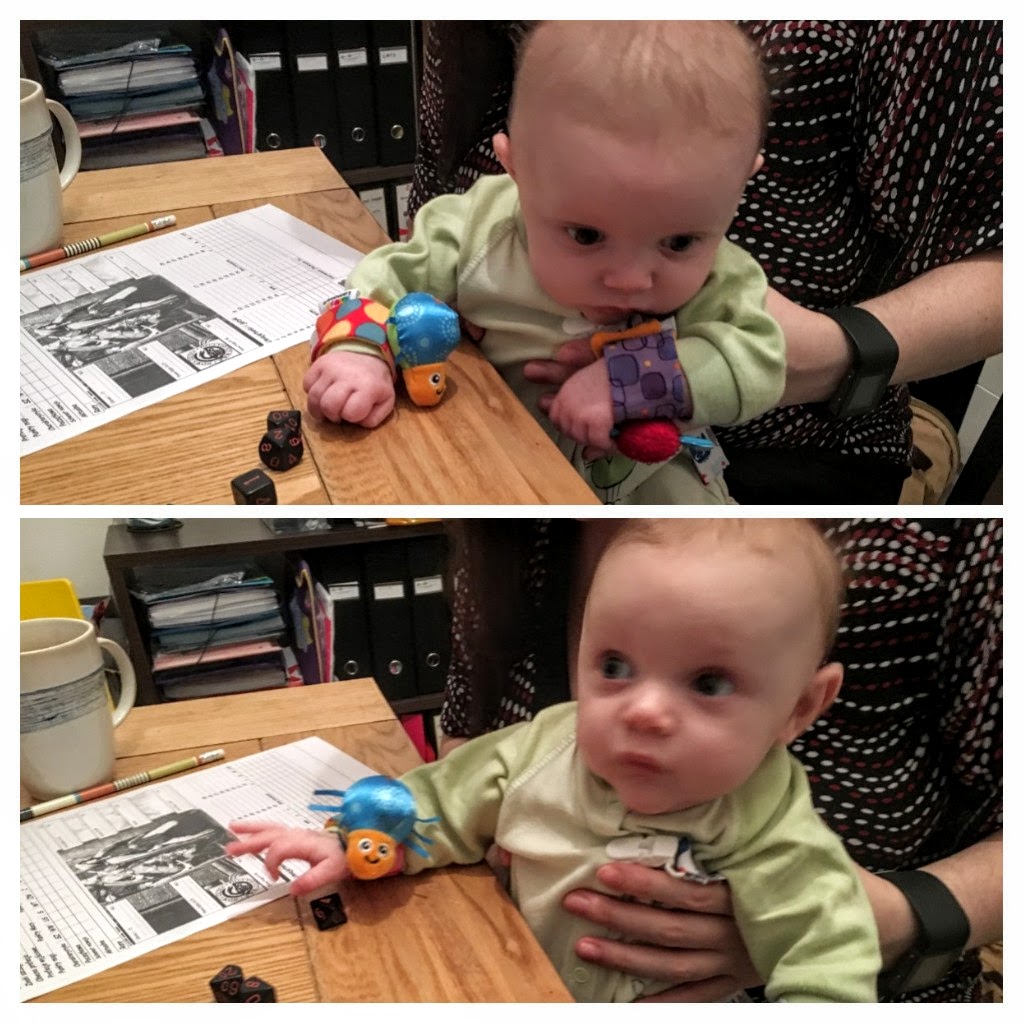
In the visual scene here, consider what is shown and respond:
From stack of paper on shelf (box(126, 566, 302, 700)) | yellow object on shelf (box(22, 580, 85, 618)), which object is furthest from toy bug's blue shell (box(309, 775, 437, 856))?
stack of paper on shelf (box(126, 566, 302, 700))

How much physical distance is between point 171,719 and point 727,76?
2.21ft

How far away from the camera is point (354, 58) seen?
2.53ft

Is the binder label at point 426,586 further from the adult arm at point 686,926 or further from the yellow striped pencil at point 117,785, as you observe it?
the adult arm at point 686,926

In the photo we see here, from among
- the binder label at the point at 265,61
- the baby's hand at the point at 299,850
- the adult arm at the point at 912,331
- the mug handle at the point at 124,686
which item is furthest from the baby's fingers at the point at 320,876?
the binder label at the point at 265,61

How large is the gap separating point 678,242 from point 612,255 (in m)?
0.04

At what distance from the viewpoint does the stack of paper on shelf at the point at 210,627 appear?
1375 millimetres

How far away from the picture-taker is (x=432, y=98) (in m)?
0.75

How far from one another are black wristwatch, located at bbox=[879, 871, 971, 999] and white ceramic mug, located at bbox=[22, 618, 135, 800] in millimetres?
596

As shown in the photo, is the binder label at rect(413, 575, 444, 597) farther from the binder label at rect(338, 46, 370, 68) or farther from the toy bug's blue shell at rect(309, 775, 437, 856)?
the binder label at rect(338, 46, 370, 68)

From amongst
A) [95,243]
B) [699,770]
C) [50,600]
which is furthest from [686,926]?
[95,243]

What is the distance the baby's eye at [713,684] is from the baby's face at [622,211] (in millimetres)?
245

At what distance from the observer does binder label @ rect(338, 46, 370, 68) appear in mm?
751

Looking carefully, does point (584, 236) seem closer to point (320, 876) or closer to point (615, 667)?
point (615, 667)
